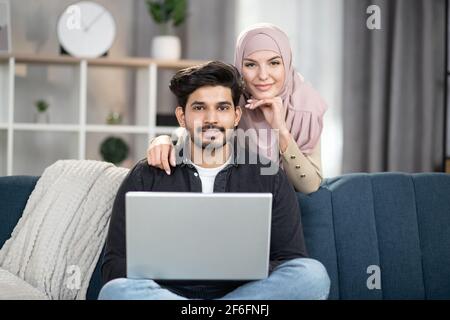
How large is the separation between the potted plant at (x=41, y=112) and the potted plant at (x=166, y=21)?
566 millimetres

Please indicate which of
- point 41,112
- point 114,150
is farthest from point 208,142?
point 41,112

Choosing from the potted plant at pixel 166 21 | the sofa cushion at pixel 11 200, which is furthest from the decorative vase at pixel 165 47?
the sofa cushion at pixel 11 200

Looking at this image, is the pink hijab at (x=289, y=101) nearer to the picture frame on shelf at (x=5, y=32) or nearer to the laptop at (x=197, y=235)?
the laptop at (x=197, y=235)

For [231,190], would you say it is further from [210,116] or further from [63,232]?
[63,232]

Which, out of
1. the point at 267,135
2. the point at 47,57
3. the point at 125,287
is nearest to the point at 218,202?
the point at 125,287

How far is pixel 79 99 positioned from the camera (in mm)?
3242

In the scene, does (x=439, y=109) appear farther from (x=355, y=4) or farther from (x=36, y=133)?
(x=36, y=133)

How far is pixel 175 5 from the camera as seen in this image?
3234mm

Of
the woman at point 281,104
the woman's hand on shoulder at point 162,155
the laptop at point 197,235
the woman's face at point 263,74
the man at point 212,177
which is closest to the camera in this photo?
the laptop at point 197,235

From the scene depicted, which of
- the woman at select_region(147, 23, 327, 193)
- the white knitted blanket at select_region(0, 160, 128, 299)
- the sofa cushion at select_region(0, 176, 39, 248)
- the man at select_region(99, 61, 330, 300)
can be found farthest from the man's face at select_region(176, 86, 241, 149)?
the sofa cushion at select_region(0, 176, 39, 248)

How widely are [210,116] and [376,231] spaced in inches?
21.3

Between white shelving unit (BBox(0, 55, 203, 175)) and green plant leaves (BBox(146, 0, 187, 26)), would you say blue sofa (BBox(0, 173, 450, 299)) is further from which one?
green plant leaves (BBox(146, 0, 187, 26))

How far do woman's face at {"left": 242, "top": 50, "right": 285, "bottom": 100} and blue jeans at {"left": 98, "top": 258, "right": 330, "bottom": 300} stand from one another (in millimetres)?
552

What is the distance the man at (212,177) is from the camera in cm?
158
